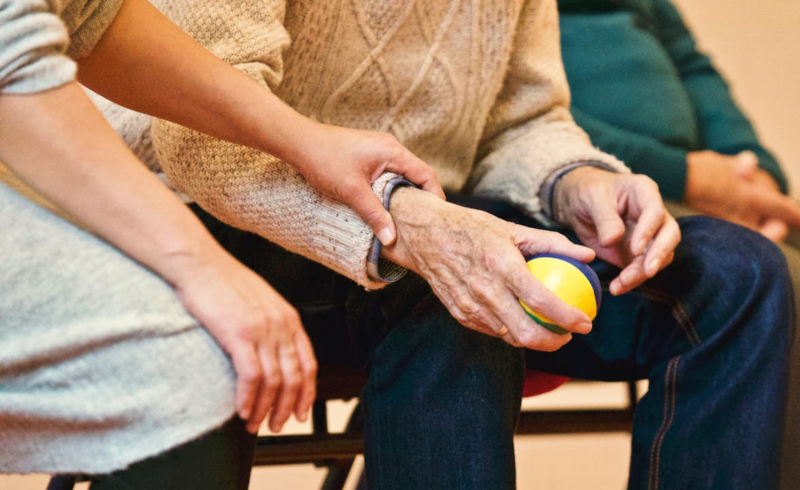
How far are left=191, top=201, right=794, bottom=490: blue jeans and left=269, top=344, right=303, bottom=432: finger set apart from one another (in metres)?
0.19

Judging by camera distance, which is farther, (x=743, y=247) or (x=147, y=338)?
(x=743, y=247)

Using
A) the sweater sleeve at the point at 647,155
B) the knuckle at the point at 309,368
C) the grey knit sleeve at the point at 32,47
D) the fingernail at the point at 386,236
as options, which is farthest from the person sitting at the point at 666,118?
the grey knit sleeve at the point at 32,47

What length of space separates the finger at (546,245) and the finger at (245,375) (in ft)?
0.90

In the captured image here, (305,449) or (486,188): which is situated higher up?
(486,188)

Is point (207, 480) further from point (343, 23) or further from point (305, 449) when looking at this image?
point (343, 23)

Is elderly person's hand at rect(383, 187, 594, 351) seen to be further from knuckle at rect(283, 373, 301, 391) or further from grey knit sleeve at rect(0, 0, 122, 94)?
grey knit sleeve at rect(0, 0, 122, 94)

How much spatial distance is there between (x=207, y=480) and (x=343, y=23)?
527mm

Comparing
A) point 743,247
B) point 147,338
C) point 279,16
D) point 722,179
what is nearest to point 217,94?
point 279,16

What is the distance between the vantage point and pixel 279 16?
0.79 metres

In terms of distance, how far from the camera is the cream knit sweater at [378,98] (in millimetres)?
731

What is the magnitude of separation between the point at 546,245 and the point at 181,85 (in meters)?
0.36

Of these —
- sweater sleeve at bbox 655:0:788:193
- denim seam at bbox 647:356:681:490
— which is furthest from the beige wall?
denim seam at bbox 647:356:681:490

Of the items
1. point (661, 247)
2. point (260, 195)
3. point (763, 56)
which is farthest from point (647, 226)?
point (763, 56)

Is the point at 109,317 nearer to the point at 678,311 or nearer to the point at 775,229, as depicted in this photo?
the point at 678,311
